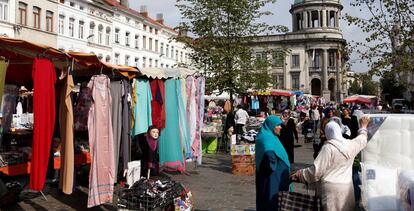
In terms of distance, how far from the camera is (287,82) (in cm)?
7869

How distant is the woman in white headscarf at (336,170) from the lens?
4980 millimetres

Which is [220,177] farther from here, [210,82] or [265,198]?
[210,82]

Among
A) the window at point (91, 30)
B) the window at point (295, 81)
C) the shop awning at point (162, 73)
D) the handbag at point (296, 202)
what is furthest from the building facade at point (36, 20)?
the window at point (295, 81)

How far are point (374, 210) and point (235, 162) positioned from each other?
6782mm

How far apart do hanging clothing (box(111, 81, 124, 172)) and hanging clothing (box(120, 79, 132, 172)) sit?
128mm

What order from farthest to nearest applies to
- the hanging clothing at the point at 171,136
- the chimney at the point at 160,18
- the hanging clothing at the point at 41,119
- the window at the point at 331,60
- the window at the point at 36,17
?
1. the window at the point at 331,60
2. the chimney at the point at 160,18
3. the window at the point at 36,17
4. the hanging clothing at the point at 171,136
5. the hanging clothing at the point at 41,119

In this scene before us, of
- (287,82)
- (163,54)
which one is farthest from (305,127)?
(287,82)

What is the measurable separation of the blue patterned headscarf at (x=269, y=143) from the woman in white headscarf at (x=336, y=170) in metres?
0.50

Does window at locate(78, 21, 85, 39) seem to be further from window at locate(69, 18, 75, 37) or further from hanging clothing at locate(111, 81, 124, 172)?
hanging clothing at locate(111, 81, 124, 172)

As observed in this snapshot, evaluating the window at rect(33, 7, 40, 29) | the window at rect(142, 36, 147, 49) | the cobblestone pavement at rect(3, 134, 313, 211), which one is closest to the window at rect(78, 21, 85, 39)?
the window at rect(33, 7, 40, 29)

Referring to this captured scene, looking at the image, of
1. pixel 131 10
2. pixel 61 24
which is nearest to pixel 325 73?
pixel 131 10

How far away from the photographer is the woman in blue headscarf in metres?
5.33

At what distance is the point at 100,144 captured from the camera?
22.0 ft

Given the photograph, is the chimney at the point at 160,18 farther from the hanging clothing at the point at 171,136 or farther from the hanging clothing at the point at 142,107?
the hanging clothing at the point at 142,107
